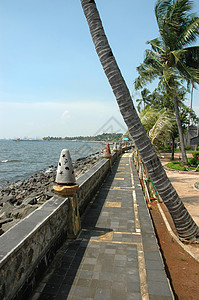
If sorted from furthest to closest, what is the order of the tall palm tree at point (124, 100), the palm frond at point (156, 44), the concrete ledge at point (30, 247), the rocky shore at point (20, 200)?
the palm frond at point (156, 44) < the rocky shore at point (20, 200) < the tall palm tree at point (124, 100) < the concrete ledge at point (30, 247)

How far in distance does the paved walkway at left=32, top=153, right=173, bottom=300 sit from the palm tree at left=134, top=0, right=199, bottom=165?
1035 centimetres

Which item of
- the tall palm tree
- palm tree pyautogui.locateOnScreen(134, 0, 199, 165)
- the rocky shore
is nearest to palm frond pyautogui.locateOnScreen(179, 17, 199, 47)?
palm tree pyautogui.locateOnScreen(134, 0, 199, 165)

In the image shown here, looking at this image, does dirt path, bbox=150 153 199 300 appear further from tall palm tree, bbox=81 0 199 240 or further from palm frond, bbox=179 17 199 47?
palm frond, bbox=179 17 199 47

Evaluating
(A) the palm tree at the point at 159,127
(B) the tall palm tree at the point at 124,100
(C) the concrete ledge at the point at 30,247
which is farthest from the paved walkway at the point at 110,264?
(A) the palm tree at the point at 159,127

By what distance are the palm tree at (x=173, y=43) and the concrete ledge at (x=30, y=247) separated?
37.4 ft

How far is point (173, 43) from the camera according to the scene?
15391 millimetres

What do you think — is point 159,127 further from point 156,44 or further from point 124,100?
point 156,44

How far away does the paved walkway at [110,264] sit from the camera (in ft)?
10.7

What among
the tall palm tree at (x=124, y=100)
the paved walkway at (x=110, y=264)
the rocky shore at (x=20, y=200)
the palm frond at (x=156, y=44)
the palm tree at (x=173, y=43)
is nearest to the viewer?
the paved walkway at (x=110, y=264)

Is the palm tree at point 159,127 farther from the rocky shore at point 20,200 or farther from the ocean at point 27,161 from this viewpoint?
the ocean at point 27,161

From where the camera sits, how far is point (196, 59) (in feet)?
52.6

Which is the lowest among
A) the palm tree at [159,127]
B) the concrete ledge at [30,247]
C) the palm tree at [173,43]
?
the concrete ledge at [30,247]

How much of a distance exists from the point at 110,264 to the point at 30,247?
1643mm

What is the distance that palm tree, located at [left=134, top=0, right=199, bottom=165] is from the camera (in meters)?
14.2
